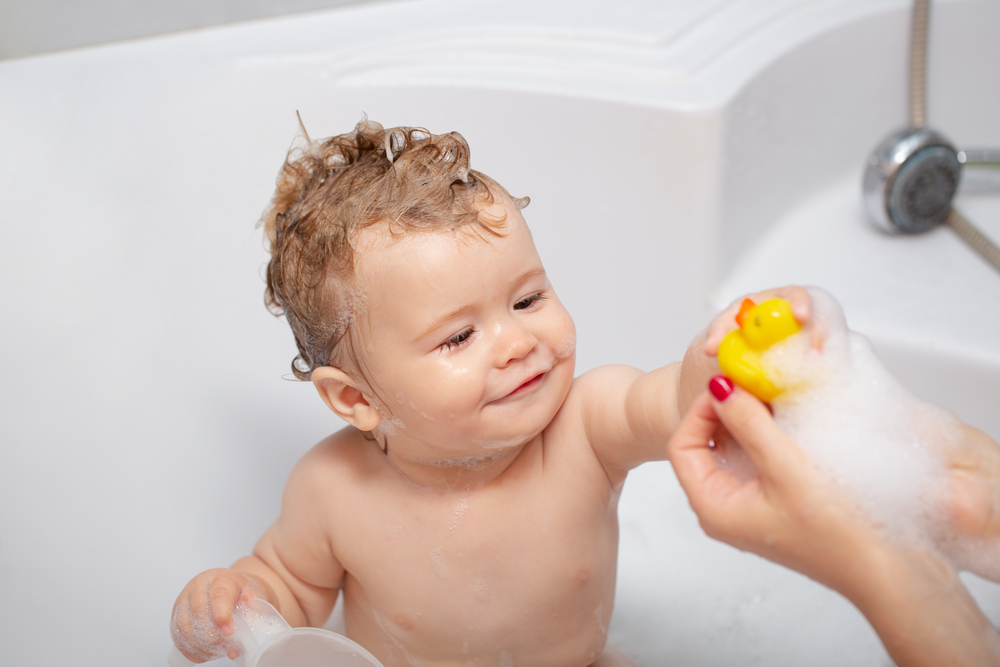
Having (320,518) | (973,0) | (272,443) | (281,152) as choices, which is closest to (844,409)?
(320,518)

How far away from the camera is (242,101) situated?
1.13m

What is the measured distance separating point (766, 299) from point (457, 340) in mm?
238

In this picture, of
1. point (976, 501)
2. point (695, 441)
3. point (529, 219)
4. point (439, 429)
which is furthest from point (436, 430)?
point (529, 219)

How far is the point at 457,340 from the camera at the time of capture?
26.3 inches

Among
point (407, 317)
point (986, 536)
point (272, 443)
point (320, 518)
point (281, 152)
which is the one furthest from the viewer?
point (281, 152)

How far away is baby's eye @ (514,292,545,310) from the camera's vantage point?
688 mm

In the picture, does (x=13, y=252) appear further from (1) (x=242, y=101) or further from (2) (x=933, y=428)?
(2) (x=933, y=428)

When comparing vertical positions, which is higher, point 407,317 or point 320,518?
point 407,317

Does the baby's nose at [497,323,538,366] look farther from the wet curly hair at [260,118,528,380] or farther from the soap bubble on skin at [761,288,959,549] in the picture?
the soap bubble on skin at [761,288,959,549]

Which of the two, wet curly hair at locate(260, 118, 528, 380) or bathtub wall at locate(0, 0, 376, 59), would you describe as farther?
bathtub wall at locate(0, 0, 376, 59)

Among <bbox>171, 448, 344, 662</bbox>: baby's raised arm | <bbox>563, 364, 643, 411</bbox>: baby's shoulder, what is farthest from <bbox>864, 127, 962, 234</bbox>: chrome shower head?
<bbox>171, 448, 344, 662</bbox>: baby's raised arm

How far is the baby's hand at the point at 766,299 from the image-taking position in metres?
0.51

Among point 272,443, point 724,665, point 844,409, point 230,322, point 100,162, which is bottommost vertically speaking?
point 724,665

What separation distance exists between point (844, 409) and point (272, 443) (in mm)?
712
